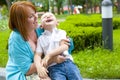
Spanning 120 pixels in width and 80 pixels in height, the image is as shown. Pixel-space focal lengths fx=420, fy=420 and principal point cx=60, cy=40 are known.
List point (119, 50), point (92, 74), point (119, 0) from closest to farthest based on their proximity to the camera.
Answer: point (92, 74) < point (119, 50) < point (119, 0)

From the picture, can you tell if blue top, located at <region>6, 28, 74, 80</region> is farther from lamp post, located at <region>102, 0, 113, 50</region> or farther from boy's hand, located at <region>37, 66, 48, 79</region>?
lamp post, located at <region>102, 0, 113, 50</region>

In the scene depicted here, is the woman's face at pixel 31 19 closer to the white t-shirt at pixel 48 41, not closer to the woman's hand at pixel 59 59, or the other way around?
the white t-shirt at pixel 48 41

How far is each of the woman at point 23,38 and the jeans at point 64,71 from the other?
6 cm

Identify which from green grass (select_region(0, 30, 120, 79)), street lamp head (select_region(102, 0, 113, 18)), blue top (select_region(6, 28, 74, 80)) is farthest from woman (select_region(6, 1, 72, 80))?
street lamp head (select_region(102, 0, 113, 18))

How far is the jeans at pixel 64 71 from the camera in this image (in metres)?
3.08

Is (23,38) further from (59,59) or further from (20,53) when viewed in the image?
(59,59)

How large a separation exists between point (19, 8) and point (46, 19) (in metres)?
0.22

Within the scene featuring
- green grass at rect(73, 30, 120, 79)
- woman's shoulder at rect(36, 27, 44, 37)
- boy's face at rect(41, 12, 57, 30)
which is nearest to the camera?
boy's face at rect(41, 12, 57, 30)

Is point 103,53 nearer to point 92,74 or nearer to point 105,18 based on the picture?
point 105,18

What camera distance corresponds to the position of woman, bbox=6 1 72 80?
306cm

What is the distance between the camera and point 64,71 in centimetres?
309

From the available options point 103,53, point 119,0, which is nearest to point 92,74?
point 103,53

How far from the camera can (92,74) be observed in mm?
6973

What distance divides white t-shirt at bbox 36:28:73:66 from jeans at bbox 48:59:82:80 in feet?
0.25
